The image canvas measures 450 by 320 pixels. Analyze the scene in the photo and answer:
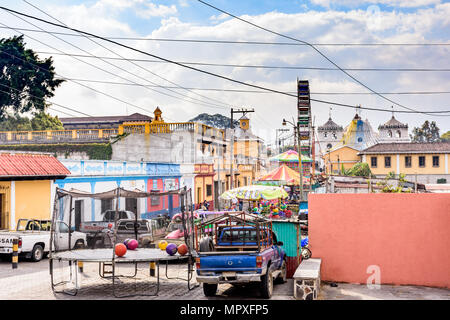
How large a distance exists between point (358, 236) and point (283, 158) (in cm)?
2434

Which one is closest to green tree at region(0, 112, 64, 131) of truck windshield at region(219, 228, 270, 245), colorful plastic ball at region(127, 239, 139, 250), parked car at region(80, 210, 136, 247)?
parked car at region(80, 210, 136, 247)

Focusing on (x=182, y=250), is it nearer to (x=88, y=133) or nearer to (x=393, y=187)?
(x=393, y=187)

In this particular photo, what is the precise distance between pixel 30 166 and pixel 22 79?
3199 centimetres

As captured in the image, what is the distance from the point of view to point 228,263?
11305 mm

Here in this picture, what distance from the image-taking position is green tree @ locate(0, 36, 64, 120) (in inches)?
1946

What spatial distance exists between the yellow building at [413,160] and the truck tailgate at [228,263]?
179 ft

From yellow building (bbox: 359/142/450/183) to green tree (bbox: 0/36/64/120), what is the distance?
40.1 m

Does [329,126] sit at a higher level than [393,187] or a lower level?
higher

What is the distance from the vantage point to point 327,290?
12648 millimetres

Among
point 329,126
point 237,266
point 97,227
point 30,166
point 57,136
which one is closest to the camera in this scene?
point 237,266

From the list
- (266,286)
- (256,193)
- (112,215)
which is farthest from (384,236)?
(112,215)

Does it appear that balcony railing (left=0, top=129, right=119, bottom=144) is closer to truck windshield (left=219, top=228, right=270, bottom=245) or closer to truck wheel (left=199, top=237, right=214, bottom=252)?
truck windshield (left=219, top=228, right=270, bottom=245)
